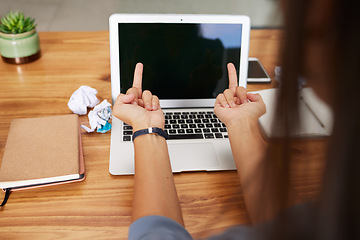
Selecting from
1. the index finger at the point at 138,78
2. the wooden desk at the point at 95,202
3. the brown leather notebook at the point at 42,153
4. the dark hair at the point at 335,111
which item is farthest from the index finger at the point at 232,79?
the dark hair at the point at 335,111

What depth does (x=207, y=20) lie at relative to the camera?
101 centimetres

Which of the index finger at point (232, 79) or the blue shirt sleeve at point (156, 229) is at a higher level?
the index finger at point (232, 79)

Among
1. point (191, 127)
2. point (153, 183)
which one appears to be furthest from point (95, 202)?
point (191, 127)

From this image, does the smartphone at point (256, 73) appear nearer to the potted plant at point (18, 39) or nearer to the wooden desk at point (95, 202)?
the wooden desk at point (95, 202)

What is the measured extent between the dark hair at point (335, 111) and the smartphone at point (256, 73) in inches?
32.2

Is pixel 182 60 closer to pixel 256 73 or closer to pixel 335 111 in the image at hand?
pixel 256 73

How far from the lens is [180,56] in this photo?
1.02 meters

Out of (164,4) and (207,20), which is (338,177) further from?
(164,4)

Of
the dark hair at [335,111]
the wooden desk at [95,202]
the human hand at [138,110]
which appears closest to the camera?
the dark hair at [335,111]

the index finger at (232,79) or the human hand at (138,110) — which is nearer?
the human hand at (138,110)

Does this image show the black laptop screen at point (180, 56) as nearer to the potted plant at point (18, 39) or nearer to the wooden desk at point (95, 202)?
the wooden desk at point (95, 202)

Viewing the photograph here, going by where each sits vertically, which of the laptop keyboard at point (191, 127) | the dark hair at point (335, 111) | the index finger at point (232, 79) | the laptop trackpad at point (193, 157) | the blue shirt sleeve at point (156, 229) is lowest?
the laptop trackpad at point (193, 157)

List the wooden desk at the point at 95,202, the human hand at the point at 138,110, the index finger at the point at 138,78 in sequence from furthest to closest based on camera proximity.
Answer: the index finger at the point at 138,78 → the human hand at the point at 138,110 → the wooden desk at the point at 95,202

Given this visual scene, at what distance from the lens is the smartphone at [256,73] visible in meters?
1.18
